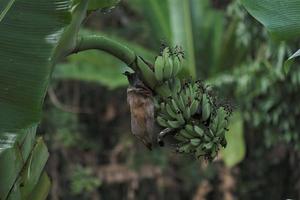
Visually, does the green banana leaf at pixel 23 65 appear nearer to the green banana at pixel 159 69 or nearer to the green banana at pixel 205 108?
the green banana at pixel 159 69

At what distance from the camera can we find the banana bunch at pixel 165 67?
4.61 feet

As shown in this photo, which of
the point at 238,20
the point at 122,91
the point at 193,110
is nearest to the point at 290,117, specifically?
the point at 238,20

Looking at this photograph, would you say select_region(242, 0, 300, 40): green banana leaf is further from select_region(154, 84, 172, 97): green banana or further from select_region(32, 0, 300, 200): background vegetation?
select_region(32, 0, 300, 200): background vegetation

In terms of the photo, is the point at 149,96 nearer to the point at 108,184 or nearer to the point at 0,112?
the point at 0,112

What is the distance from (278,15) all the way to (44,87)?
23.0 inches

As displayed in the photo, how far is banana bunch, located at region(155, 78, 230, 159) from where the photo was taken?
55.1 inches

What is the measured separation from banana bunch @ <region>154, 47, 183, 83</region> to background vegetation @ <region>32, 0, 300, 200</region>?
7.22 feet

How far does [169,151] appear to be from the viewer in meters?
5.22

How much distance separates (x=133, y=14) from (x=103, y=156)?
4.28ft

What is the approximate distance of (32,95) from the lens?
124 cm

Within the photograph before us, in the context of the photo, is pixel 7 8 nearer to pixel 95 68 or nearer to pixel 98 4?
pixel 98 4

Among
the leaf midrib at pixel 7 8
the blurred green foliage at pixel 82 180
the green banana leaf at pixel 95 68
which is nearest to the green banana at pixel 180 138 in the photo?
the leaf midrib at pixel 7 8

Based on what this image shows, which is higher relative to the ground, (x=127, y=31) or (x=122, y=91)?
(x=127, y=31)

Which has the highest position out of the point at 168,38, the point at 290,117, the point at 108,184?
the point at 168,38
